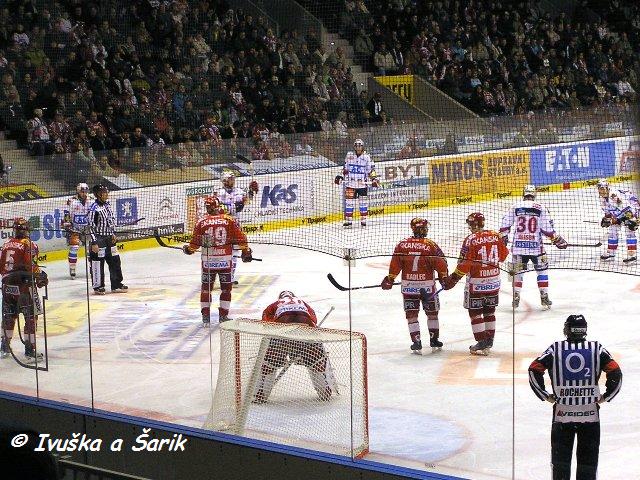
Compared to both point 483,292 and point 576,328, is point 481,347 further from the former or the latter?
point 576,328

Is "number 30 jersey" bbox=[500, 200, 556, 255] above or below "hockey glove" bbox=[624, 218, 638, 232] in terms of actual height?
above

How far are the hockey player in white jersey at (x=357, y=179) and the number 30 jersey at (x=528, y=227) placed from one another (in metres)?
5.77

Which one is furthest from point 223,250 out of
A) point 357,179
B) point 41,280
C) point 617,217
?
point 357,179

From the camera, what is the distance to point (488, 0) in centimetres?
2512

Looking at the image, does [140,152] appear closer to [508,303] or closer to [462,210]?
[462,210]

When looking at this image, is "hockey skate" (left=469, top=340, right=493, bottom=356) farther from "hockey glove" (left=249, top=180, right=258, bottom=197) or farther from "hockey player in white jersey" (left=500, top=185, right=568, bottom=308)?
"hockey glove" (left=249, top=180, right=258, bottom=197)

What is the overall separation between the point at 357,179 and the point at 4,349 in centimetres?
1017

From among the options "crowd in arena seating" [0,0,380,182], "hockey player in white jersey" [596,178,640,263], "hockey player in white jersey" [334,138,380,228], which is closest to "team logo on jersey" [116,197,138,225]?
"crowd in arena seating" [0,0,380,182]

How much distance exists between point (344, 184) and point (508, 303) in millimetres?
7527

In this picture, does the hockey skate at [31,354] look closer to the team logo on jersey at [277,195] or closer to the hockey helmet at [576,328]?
the hockey helmet at [576,328]

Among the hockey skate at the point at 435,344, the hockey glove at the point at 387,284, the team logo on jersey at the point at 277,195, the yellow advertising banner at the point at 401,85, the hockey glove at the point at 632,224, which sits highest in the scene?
the yellow advertising banner at the point at 401,85

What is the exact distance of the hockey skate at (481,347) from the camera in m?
8.80

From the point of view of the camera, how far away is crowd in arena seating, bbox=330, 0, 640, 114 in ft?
74.5

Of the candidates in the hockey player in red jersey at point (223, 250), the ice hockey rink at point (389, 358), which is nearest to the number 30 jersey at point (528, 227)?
the ice hockey rink at point (389, 358)
